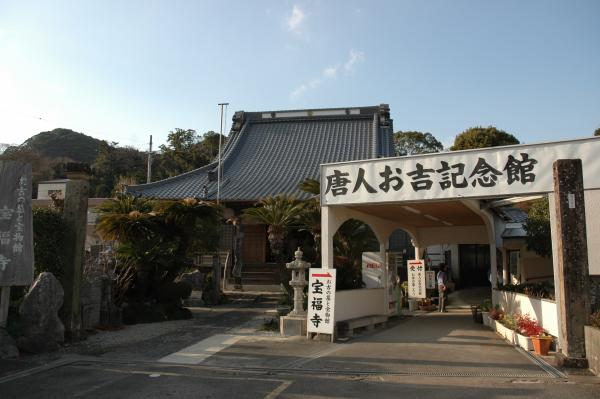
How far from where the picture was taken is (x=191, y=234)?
13812 millimetres

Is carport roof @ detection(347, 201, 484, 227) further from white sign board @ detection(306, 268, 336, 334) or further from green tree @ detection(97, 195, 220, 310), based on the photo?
green tree @ detection(97, 195, 220, 310)

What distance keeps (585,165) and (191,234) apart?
1021cm

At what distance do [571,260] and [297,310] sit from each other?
5.88 metres

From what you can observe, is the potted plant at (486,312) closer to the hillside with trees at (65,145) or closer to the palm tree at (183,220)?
the palm tree at (183,220)

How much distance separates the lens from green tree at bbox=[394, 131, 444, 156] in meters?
41.3

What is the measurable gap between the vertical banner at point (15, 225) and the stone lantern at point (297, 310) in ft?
17.6

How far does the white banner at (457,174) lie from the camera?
8297 millimetres

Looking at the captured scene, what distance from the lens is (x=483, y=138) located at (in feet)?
113

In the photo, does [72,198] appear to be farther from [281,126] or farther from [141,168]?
[141,168]

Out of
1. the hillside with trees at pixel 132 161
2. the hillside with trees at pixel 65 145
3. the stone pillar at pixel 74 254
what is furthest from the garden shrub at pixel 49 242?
the hillside with trees at pixel 65 145

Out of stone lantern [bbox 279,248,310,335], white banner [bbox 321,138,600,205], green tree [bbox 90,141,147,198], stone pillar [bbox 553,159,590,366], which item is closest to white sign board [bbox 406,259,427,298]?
stone lantern [bbox 279,248,310,335]

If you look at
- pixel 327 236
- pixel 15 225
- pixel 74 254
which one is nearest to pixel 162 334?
pixel 74 254

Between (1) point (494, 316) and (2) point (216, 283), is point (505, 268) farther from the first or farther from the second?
(2) point (216, 283)

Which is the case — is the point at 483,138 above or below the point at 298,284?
above
